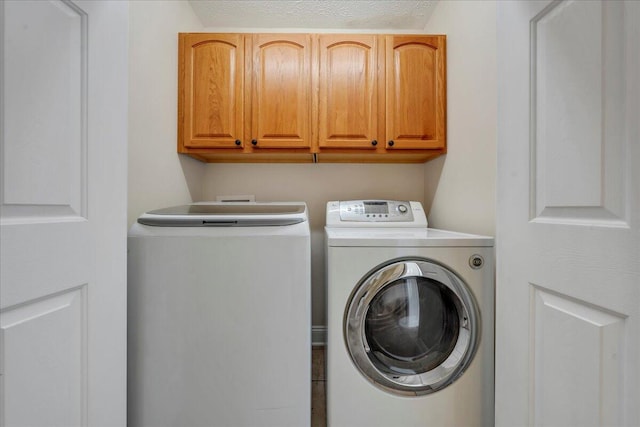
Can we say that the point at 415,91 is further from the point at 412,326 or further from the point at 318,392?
the point at 318,392

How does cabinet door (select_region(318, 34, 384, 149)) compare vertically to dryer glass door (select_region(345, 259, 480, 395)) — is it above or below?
above

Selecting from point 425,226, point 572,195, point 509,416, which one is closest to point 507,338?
point 509,416

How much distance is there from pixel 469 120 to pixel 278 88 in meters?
1.14

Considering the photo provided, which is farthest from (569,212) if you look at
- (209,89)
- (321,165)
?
(209,89)

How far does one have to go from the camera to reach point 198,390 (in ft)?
3.66

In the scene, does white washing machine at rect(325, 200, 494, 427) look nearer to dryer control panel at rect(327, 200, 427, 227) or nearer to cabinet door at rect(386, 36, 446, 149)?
dryer control panel at rect(327, 200, 427, 227)

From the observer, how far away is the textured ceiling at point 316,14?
1892 millimetres

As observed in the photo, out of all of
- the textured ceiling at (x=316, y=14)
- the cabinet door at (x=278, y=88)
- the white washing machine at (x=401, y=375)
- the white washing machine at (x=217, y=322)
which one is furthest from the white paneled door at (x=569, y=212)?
the textured ceiling at (x=316, y=14)

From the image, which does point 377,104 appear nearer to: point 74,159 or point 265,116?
point 265,116

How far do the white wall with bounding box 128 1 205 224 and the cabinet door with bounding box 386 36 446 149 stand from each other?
1.31 meters

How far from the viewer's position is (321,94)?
5.96ft

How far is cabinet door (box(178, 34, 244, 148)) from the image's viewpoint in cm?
178

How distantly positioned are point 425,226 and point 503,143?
106cm

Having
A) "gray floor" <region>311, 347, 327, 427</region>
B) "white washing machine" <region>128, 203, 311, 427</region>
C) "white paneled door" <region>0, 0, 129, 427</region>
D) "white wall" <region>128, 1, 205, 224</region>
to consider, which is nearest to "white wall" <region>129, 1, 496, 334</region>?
"white wall" <region>128, 1, 205, 224</region>
